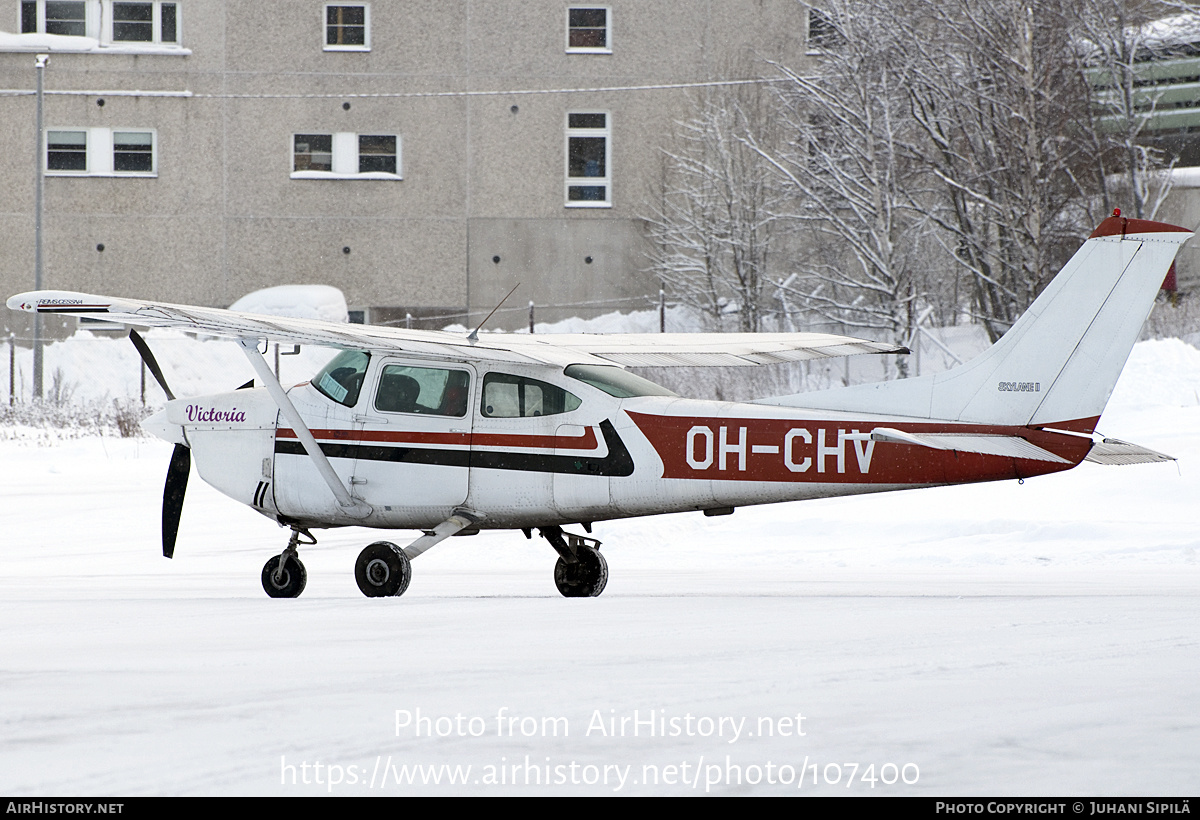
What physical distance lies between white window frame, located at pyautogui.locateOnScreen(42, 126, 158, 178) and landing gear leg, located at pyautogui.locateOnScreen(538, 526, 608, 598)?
2983cm

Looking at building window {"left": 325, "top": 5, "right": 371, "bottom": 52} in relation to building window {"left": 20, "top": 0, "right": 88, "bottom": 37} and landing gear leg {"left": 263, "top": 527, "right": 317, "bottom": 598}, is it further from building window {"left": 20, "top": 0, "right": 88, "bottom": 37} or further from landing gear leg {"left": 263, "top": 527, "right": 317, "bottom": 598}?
landing gear leg {"left": 263, "top": 527, "right": 317, "bottom": 598}

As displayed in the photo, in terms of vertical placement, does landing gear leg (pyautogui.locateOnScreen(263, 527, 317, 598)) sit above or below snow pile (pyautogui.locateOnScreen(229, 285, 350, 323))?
below

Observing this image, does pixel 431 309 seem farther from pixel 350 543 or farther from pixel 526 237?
pixel 350 543

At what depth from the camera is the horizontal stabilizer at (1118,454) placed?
9.44m

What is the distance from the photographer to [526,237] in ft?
125

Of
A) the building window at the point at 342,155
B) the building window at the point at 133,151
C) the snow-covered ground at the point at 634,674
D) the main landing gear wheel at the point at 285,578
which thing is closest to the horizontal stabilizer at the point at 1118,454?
the snow-covered ground at the point at 634,674

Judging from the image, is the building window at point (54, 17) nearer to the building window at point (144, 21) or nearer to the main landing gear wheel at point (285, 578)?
the building window at point (144, 21)

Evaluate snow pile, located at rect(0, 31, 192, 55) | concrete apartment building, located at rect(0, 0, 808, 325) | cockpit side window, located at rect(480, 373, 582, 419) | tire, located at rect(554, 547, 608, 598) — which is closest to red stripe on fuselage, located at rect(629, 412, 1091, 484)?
cockpit side window, located at rect(480, 373, 582, 419)

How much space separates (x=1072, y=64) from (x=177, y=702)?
2586 cm

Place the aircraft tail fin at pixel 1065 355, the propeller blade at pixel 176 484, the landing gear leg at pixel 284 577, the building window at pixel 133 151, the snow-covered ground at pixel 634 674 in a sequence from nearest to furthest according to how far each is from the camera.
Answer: the snow-covered ground at pixel 634 674, the aircraft tail fin at pixel 1065 355, the landing gear leg at pixel 284 577, the propeller blade at pixel 176 484, the building window at pixel 133 151

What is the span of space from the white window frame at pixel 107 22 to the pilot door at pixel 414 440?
29.6 m

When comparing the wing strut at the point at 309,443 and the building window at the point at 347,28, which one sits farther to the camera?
the building window at the point at 347,28

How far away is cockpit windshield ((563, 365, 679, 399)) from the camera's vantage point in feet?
33.3

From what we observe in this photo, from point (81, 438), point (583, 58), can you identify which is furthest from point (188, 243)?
point (81, 438)
